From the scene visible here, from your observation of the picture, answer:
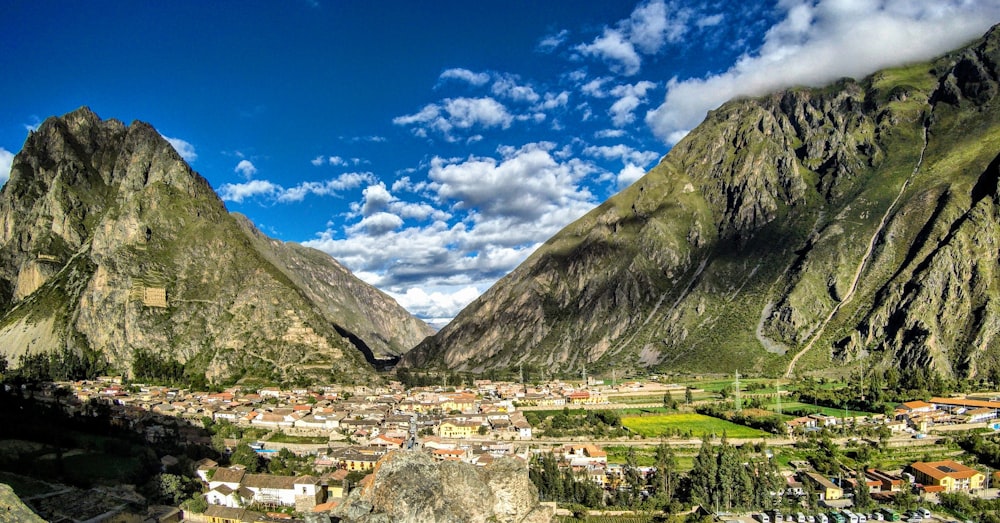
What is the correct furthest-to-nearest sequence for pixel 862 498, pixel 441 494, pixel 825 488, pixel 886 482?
1. pixel 886 482
2. pixel 825 488
3. pixel 862 498
4. pixel 441 494

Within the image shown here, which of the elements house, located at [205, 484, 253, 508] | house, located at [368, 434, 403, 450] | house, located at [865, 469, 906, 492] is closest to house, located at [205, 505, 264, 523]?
house, located at [205, 484, 253, 508]

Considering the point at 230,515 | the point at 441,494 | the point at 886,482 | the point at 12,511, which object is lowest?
the point at 886,482

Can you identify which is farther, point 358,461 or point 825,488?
point 358,461

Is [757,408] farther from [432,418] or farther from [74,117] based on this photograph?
[74,117]

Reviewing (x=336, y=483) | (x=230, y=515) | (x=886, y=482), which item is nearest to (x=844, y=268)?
(x=886, y=482)

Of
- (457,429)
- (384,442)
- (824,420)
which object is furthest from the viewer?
(457,429)

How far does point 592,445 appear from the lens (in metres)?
66.7

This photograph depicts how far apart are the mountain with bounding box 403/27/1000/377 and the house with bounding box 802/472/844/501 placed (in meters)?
73.6

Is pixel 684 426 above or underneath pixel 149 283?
underneath

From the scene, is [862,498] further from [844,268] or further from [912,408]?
[844,268]

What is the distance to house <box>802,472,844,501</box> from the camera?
2032 inches

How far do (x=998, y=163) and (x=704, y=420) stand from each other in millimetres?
100685

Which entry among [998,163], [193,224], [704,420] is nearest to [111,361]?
[193,224]

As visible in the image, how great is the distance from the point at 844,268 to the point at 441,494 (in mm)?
163462
